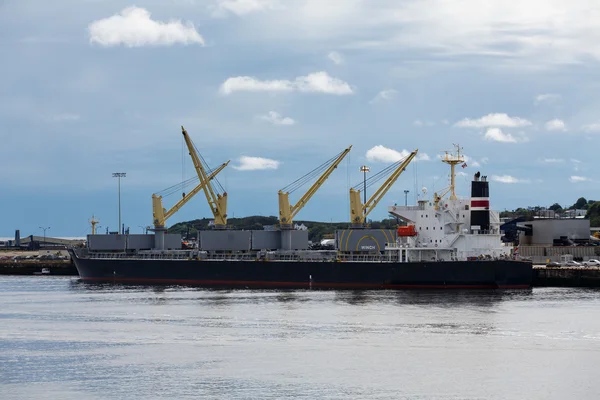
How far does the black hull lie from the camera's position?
66938 mm

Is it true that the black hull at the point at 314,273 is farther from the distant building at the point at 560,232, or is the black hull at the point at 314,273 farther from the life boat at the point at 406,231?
the distant building at the point at 560,232

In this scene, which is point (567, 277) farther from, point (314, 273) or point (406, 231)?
point (314, 273)

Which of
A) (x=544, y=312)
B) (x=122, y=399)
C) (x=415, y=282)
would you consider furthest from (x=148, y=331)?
(x=415, y=282)

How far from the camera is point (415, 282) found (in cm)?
6900

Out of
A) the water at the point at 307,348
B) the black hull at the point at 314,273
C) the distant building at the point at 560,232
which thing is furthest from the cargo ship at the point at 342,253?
the distant building at the point at 560,232

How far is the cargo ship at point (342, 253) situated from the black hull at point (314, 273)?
0.25 ft

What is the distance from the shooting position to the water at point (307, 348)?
32281 mm

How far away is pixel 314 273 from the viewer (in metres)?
75.4

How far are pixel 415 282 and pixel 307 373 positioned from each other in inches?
1393

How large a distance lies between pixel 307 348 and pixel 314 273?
35.5 metres

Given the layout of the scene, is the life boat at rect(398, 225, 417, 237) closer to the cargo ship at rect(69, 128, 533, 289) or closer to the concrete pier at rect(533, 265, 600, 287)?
the cargo ship at rect(69, 128, 533, 289)

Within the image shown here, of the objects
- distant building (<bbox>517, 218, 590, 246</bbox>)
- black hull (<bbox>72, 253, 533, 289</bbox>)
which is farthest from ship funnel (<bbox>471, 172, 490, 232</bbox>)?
distant building (<bbox>517, 218, 590, 246</bbox>)

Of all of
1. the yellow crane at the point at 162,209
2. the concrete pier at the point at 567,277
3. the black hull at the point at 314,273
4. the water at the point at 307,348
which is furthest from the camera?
the yellow crane at the point at 162,209

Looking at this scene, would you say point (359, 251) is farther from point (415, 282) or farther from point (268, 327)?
point (268, 327)
